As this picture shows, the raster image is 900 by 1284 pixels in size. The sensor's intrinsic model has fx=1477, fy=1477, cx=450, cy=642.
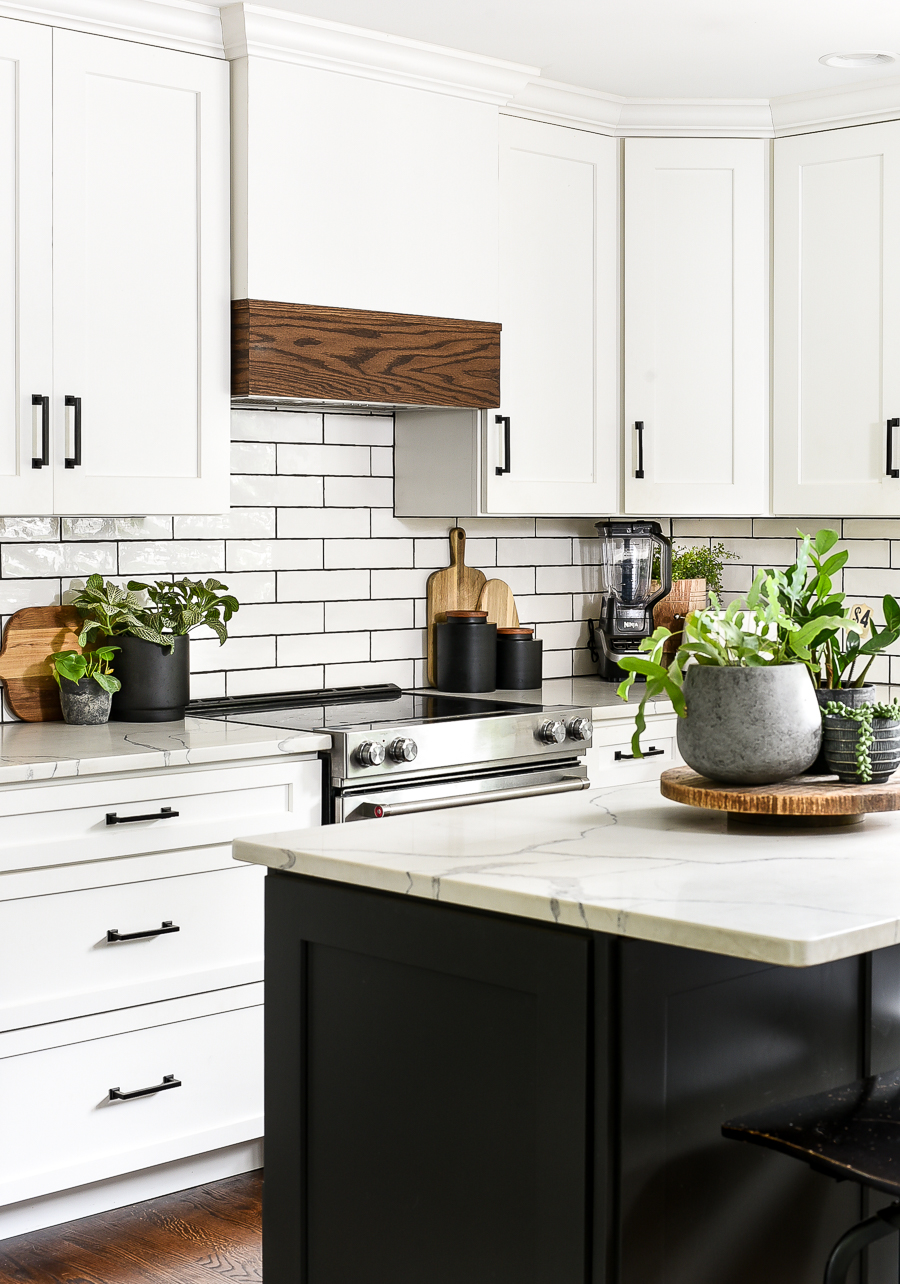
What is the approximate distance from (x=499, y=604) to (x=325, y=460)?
2.36 feet

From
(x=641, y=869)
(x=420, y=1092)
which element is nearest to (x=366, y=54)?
(x=641, y=869)

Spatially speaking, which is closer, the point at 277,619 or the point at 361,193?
the point at 361,193

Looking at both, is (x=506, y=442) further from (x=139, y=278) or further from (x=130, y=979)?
(x=130, y=979)

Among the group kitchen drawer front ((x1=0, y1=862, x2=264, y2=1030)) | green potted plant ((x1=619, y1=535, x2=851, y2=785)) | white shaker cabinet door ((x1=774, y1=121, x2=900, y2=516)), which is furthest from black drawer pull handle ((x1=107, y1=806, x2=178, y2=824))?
white shaker cabinet door ((x1=774, y1=121, x2=900, y2=516))

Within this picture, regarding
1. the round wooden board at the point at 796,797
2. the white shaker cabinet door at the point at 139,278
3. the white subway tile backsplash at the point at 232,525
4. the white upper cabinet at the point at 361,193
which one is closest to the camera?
the round wooden board at the point at 796,797

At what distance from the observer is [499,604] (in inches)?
173

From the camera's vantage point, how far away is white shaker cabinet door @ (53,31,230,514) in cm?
319

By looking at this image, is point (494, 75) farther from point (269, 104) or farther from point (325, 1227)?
point (325, 1227)

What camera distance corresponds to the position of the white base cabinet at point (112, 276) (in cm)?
312

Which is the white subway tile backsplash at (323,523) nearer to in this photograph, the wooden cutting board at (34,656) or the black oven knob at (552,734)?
the wooden cutting board at (34,656)

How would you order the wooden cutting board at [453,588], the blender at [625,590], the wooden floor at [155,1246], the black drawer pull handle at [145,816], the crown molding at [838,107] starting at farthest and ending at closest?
the blender at [625,590]
the wooden cutting board at [453,588]
the crown molding at [838,107]
the black drawer pull handle at [145,816]
the wooden floor at [155,1246]

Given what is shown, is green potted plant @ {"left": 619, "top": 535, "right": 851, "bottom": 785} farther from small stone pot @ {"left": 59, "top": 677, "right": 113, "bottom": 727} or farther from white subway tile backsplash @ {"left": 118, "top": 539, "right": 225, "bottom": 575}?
white subway tile backsplash @ {"left": 118, "top": 539, "right": 225, "bottom": 575}

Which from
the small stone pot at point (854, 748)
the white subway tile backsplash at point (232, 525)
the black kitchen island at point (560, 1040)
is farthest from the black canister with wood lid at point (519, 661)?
the small stone pot at point (854, 748)

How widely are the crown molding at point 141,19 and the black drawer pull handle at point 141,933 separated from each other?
75.0 inches
